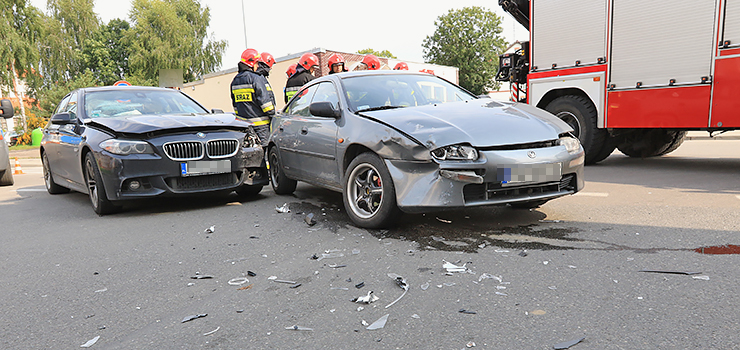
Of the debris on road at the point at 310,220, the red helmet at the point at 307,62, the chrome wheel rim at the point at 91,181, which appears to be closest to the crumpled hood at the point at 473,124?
the debris on road at the point at 310,220

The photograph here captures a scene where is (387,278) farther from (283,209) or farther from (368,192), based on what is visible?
(283,209)

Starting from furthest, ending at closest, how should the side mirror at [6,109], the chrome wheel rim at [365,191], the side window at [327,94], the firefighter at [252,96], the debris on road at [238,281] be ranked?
the side mirror at [6,109] < the firefighter at [252,96] < the side window at [327,94] < the chrome wheel rim at [365,191] < the debris on road at [238,281]

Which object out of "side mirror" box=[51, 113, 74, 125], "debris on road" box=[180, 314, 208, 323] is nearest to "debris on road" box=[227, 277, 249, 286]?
"debris on road" box=[180, 314, 208, 323]

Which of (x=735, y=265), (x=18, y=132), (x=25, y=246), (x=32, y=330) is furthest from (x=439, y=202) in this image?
(x=18, y=132)

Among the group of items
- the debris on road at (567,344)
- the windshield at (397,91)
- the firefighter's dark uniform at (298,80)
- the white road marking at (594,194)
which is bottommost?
the white road marking at (594,194)

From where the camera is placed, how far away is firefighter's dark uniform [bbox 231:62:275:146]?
8.05 m

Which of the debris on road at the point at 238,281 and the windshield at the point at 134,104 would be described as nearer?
the debris on road at the point at 238,281

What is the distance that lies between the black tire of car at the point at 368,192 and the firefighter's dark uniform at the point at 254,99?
12.1 feet

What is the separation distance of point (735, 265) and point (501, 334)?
5.96 feet

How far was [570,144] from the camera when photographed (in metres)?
4.36

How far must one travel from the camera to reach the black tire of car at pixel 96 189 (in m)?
5.59

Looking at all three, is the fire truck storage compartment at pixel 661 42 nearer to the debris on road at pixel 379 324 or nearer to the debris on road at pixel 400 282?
the debris on road at pixel 400 282

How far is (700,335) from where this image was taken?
7.39 feet

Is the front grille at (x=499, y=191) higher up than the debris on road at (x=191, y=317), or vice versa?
the front grille at (x=499, y=191)
